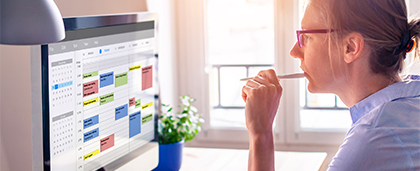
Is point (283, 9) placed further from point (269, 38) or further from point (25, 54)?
point (25, 54)

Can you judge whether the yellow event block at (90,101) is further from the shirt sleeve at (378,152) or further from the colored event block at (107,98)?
the shirt sleeve at (378,152)

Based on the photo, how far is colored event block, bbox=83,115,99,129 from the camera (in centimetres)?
100

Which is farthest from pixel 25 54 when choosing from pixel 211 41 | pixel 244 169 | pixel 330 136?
pixel 330 136

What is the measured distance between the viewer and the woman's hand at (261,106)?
41.0 inches

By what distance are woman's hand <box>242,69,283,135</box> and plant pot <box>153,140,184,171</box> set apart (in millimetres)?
542

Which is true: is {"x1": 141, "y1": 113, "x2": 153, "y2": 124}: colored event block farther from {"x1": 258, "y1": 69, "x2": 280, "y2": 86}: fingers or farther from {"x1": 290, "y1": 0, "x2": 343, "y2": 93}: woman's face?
{"x1": 290, "y1": 0, "x2": 343, "y2": 93}: woman's face

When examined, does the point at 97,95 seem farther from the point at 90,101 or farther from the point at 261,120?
the point at 261,120

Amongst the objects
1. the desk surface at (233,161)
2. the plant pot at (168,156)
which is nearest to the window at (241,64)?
the desk surface at (233,161)

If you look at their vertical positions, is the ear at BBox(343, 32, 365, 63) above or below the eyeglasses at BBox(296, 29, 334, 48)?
below

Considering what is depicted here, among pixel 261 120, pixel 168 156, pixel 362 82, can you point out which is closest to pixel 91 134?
pixel 261 120

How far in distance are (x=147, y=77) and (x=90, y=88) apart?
30 cm

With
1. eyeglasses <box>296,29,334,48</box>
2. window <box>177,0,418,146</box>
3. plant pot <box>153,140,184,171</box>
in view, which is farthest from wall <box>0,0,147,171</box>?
window <box>177,0,418,146</box>

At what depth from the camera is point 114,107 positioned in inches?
43.9

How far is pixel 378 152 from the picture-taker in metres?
0.79
